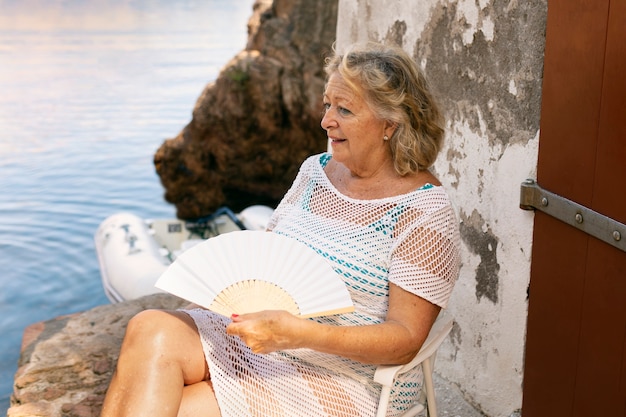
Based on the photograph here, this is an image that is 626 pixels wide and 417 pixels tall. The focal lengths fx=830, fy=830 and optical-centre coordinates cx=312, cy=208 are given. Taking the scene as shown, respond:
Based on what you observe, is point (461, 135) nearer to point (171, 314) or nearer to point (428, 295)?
point (428, 295)

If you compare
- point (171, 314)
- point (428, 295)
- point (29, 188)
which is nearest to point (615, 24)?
point (428, 295)

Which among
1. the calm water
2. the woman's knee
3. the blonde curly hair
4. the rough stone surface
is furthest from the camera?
the calm water

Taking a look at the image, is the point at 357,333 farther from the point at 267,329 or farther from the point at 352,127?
the point at 352,127

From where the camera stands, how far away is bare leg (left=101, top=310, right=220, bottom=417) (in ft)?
7.00

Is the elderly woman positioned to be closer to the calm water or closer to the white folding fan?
the white folding fan

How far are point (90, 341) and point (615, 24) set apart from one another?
2.34 metres

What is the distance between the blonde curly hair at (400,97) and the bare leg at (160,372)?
798mm

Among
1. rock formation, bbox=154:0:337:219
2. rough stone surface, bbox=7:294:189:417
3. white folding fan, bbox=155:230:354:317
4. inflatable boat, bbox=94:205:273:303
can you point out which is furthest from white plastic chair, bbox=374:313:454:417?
rock formation, bbox=154:0:337:219

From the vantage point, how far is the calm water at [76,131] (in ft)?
31.1

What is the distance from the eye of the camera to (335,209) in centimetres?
258

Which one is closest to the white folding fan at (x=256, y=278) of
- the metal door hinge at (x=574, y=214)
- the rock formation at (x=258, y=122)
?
the metal door hinge at (x=574, y=214)

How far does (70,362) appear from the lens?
10.6 ft

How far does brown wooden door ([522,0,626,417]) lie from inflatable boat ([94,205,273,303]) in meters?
5.23

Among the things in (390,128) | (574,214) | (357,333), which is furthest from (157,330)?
(574,214)
